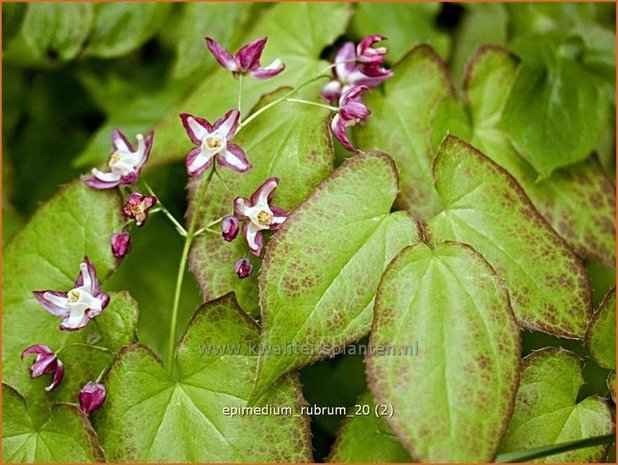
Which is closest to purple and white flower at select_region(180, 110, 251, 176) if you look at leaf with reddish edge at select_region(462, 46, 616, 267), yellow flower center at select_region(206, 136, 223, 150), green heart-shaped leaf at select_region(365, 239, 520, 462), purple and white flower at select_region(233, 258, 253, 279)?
yellow flower center at select_region(206, 136, 223, 150)

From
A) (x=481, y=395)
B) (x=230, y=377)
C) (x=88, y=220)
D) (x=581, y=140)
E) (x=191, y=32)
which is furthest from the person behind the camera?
(x=191, y=32)

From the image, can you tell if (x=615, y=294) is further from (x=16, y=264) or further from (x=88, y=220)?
(x=16, y=264)

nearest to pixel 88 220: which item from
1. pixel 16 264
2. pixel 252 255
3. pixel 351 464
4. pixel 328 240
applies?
pixel 16 264

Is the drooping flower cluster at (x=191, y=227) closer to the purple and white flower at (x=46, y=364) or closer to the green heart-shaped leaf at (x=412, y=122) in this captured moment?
the purple and white flower at (x=46, y=364)

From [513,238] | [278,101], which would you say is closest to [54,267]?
[278,101]

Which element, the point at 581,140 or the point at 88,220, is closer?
the point at 88,220

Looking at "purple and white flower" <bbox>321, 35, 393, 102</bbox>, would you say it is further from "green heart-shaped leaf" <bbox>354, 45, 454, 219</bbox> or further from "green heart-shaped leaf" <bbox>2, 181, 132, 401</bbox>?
"green heart-shaped leaf" <bbox>2, 181, 132, 401</bbox>
